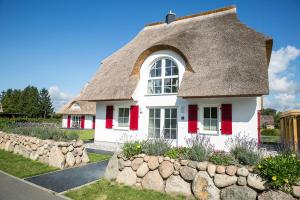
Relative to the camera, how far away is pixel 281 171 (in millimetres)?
4461

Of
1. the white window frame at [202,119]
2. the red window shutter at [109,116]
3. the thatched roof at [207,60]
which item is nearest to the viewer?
the thatched roof at [207,60]

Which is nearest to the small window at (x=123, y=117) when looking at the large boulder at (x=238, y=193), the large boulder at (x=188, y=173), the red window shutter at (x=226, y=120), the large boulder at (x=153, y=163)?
the red window shutter at (x=226, y=120)

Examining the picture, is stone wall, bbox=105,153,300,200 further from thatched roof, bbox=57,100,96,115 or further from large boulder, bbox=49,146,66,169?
thatched roof, bbox=57,100,96,115

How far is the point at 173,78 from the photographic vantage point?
12.4 metres

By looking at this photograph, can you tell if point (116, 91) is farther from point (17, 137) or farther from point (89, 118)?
point (89, 118)

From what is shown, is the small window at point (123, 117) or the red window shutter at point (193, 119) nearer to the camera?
the red window shutter at point (193, 119)

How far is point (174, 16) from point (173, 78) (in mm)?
7305

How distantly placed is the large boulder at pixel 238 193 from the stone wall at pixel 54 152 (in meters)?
5.83

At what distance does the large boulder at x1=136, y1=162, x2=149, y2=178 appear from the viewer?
20.2 ft

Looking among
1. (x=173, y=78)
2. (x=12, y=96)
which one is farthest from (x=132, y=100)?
(x=12, y=96)

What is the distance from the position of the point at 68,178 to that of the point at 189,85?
21.8 ft

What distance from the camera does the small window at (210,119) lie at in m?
10.8

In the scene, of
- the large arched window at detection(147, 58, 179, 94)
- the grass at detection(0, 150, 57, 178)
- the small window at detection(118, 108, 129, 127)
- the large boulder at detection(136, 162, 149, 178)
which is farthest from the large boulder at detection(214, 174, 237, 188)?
the small window at detection(118, 108, 129, 127)

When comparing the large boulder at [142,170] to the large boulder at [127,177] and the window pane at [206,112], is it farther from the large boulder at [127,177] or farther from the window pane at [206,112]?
the window pane at [206,112]
